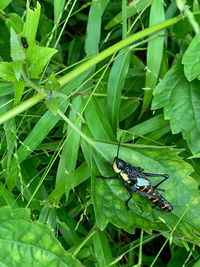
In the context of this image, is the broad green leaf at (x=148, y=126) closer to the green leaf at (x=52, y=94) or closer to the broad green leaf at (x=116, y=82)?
the broad green leaf at (x=116, y=82)

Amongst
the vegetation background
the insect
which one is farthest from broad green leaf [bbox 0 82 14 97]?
the insect

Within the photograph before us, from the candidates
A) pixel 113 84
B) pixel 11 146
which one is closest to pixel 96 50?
pixel 113 84

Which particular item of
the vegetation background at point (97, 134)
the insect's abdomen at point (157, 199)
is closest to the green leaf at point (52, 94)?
the vegetation background at point (97, 134)

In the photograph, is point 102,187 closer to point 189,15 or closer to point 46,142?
point 46,142

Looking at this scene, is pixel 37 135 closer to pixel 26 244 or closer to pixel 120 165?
pixel 120 165

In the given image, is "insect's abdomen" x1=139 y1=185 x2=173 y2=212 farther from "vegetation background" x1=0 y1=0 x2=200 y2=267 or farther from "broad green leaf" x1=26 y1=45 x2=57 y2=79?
"broad green leaf" x1=26 y1=45 x2=57 y2=79

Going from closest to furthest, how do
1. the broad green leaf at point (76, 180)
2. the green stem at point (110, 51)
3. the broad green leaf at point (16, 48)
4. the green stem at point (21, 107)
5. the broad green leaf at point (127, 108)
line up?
the broad green leaf at point (16, 48), the green stem at point (21, 107), the green stem at point (110, 51), the broad green leaf at point (76, 180), the broad green leaf at point (127, 108)
